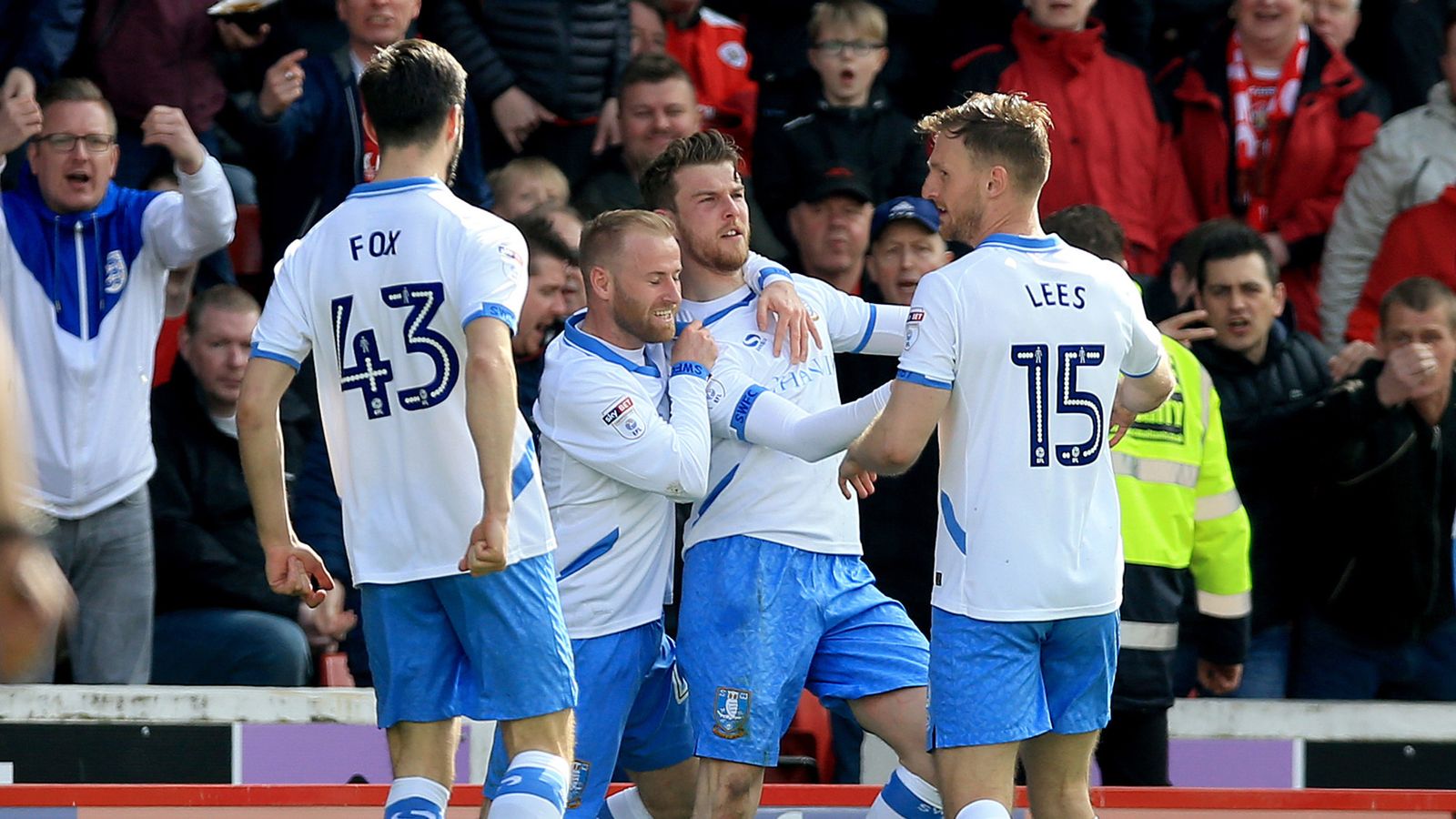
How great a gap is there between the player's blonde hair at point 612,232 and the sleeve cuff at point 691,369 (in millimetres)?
331

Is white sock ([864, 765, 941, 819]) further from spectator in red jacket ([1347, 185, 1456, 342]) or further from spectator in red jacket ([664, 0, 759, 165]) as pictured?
spectator in red jacket ([664, 0, 759, 165])

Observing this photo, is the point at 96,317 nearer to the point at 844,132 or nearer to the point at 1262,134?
the point at 844,132

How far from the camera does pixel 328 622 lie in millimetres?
7344

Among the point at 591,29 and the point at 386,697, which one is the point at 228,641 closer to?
the point at 386,697

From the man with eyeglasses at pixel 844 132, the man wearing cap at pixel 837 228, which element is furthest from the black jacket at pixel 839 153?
the man wearing cap at pixel 837 228

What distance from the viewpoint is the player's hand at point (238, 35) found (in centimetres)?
842

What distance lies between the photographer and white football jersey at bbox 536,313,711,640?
561cm

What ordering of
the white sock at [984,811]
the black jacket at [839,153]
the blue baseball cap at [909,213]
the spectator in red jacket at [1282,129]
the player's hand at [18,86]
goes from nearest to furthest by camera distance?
the white sock at [984,811], the player's hand at [18,86], the blue baseball cap at [909,213], the black jacket at [839,153], the spectator in red jacket at [1282,129]

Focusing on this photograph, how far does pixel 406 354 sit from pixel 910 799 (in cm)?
184

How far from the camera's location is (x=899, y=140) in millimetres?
8664

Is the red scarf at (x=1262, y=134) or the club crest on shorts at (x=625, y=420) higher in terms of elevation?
the red scarf at (x=1262, y=134)

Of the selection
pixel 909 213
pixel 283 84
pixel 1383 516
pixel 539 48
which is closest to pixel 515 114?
pixel 539 48

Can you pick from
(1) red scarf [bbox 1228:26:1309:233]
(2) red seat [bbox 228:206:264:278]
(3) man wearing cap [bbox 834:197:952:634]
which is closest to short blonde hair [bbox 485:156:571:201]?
(2) red seat [bbox 228:206:264:278]

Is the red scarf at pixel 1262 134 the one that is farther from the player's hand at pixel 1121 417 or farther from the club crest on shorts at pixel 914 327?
the club crest on shorts at pixel 914 327
